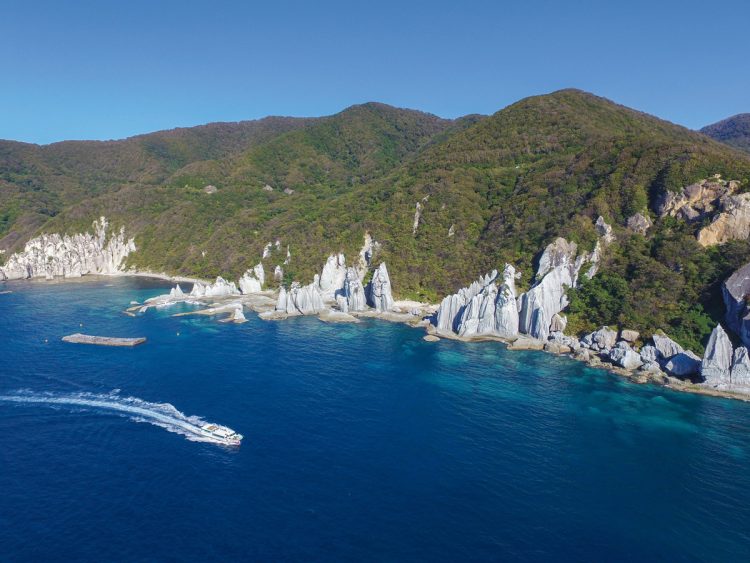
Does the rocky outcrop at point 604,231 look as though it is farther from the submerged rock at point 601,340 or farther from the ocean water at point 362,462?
the ocean water at point 362,462

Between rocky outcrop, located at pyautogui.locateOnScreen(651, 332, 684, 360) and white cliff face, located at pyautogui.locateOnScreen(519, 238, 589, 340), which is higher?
white cliff face, located at pyautogui.locateOnScreen(519, 238, 589, 340)

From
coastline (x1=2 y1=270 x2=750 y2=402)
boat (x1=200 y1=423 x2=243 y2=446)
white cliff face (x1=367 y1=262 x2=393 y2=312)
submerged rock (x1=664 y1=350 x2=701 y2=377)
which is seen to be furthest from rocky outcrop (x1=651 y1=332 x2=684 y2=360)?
boat (x1=200 y1=423 x2=243 y2=446)

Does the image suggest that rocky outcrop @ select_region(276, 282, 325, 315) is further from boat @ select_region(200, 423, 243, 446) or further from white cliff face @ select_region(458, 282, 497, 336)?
boat @ select_region(200, 423, 243, 446)

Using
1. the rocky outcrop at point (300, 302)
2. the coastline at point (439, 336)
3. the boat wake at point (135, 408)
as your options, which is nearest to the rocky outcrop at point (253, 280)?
the coastline at point (439, 336)

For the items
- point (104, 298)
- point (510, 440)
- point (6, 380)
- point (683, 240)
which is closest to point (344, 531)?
point (510, 440)

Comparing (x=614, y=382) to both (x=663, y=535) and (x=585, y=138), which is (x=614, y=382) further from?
(x=585, y=138)

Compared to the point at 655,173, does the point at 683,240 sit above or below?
below

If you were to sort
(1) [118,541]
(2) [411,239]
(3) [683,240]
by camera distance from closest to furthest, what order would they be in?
1. (1) [118,541]
2. (3) [683,240]
3. (2) [411,239]
